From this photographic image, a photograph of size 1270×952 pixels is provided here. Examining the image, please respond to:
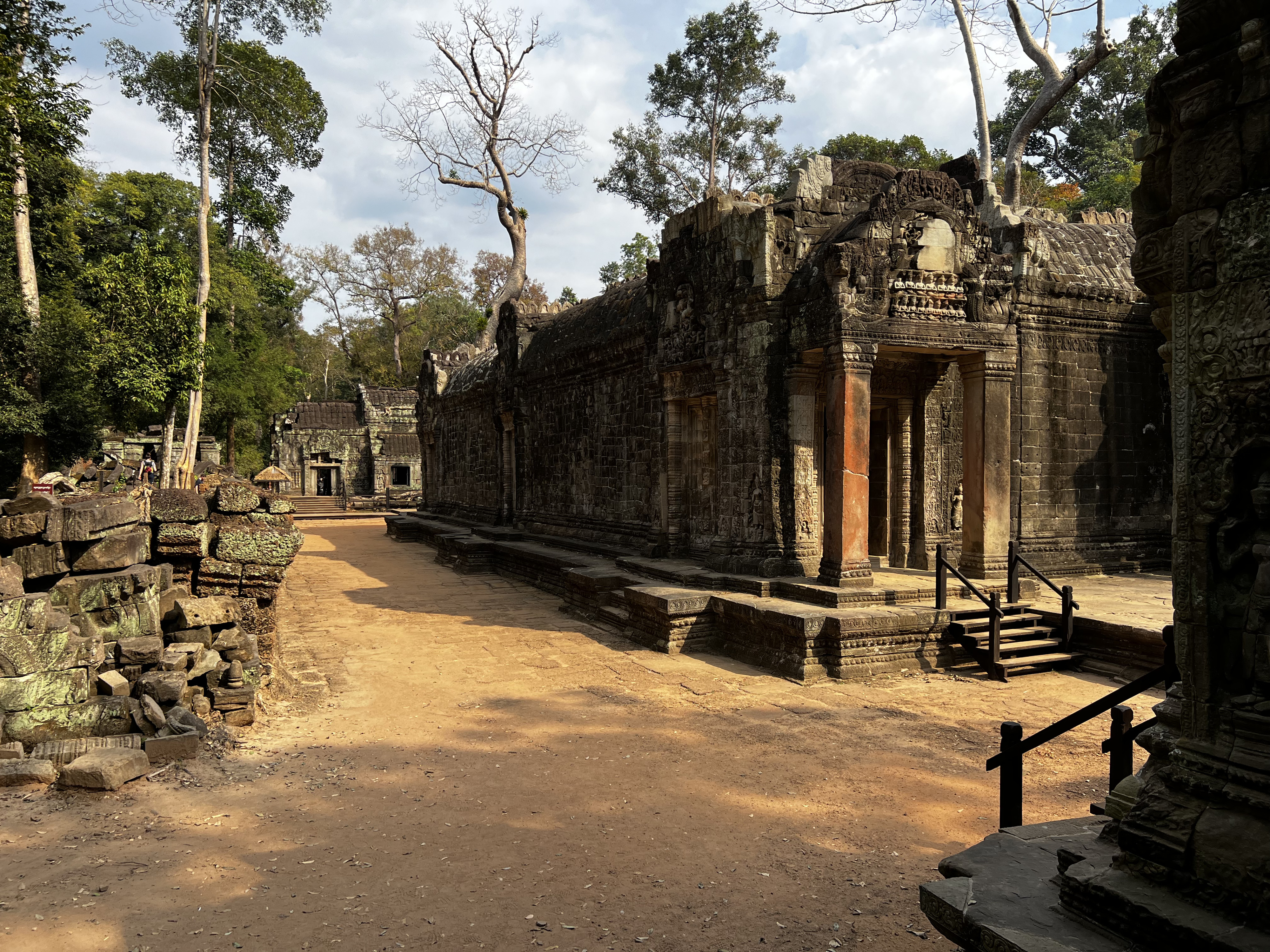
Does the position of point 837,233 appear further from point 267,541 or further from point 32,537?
point 32,537

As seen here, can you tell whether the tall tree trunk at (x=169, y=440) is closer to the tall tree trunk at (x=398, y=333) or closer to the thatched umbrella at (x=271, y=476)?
the thatched umbrella at (x=271, y=476)

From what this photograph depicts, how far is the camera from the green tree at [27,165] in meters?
10.0

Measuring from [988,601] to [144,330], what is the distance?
17429mm

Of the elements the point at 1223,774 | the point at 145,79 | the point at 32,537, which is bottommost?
the point at 1223,774

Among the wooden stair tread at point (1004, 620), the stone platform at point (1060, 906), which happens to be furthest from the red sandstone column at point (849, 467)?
the stone platform at point (1060, 906)

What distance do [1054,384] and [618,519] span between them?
7212 millimetres

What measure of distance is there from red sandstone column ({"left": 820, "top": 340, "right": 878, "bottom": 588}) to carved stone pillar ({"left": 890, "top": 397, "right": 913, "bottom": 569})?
7.84 feet

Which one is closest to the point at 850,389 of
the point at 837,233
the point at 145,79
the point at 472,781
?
the point at 837,233

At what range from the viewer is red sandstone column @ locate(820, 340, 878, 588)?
8.44 meters

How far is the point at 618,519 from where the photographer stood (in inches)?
540

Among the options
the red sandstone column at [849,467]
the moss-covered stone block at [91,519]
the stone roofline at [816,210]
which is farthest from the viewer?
the stone roofline at [816,210]

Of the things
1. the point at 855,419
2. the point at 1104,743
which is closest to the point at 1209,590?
the point at 1104,743

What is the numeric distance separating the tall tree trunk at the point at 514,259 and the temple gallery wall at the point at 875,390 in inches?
597

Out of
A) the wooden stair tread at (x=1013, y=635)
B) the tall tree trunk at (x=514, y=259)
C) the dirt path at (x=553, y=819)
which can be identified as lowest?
the dirt path at (x=553, y=819)
